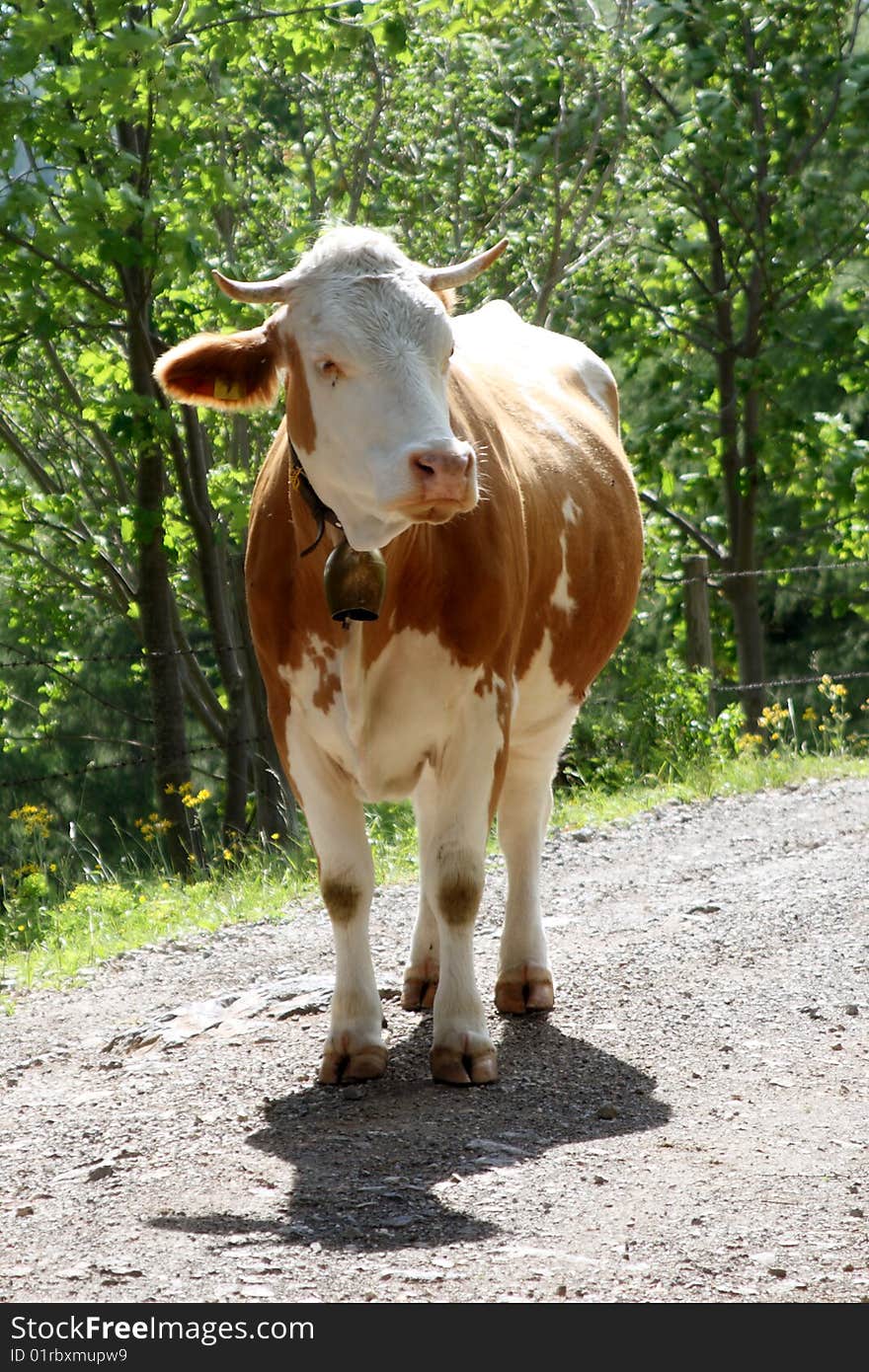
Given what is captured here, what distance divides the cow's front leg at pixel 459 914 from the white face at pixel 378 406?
821 mm

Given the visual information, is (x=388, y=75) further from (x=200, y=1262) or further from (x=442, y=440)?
(x=200, y=1262)

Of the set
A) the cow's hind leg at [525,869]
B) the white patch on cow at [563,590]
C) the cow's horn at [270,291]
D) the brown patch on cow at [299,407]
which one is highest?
the cow's horn at [270,291]

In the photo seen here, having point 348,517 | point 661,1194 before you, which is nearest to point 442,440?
point 348,517

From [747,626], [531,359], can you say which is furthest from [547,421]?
[747,626]

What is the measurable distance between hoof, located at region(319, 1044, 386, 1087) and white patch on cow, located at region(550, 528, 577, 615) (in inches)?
64.2

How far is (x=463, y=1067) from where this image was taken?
4664 millimetres

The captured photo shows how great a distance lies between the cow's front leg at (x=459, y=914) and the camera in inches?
184

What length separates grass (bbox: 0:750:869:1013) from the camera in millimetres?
7492

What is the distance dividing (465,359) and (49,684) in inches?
507

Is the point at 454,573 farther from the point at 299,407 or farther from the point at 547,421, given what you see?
the point at 547,421

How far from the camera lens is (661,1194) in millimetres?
3654

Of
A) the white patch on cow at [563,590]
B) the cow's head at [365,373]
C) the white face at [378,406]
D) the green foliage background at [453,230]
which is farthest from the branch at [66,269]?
the white face at [378,406]

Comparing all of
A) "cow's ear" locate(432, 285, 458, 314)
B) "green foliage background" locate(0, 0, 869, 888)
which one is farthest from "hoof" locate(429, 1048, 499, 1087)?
"green foliage background" locate(0, 0, 869, 888)

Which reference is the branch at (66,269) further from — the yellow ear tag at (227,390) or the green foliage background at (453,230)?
the yellow ear tag at (227,390)
